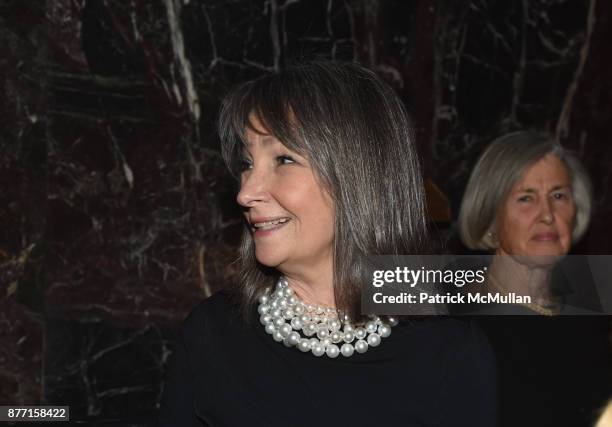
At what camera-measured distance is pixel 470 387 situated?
1.77 m

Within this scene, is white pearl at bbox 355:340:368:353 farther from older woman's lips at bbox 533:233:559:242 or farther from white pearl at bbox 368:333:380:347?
older woman's lips at bbox 533:233:559:242

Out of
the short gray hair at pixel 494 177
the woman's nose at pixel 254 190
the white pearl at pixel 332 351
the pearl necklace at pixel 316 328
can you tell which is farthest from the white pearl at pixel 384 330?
the short gray hair at pixel 494 177

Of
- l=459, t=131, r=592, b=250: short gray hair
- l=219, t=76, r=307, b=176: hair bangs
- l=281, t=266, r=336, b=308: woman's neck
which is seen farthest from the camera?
l=459, t=131, r=592, b=250: short gray hair

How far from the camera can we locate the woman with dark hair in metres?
1.67

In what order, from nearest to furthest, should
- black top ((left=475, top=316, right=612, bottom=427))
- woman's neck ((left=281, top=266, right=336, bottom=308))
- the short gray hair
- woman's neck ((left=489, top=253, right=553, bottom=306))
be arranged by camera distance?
woman's neck ((left=281, top=266, right=336, bottom=308))
black top ((left=475, top=316, right=612, bottom=427))
woman's neck ((left=489, top=253, right=553, bottom=306))
the short gray hair

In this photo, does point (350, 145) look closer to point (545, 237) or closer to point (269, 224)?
point (269, 224)

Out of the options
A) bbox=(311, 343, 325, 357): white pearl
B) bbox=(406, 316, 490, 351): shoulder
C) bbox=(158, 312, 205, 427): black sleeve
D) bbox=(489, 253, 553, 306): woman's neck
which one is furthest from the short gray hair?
bbox=(158, 312, 205, 427): black sleeve

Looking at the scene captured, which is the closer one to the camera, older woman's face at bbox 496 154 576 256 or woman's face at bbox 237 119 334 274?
woman's face at bbox 237 119 334 274

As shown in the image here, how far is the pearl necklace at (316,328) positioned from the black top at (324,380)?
23 millimetres

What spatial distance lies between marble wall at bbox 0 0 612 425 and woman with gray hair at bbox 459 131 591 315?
1.10 feet

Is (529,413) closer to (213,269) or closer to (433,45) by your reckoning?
(213,269)

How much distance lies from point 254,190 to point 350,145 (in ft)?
0.73

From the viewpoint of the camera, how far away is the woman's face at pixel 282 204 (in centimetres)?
166

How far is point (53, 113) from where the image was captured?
2500mm
